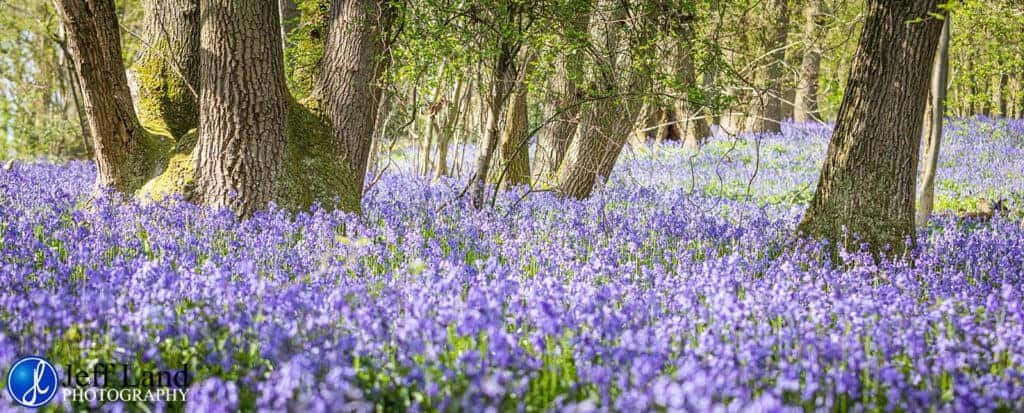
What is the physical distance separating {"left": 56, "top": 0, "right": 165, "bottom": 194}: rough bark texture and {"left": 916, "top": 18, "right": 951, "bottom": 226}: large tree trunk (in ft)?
24.6

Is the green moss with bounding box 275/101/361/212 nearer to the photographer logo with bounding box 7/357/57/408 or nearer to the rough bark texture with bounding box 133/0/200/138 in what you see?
the rough bark texture with bounding box 133/0/200/138

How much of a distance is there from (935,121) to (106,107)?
26.3ft

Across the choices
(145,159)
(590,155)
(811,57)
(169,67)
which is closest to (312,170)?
(145,159)

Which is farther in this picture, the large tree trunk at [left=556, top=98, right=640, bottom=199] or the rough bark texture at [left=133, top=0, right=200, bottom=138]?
the large tree trunk at [left=556, top=98, right=640, bottom=199]

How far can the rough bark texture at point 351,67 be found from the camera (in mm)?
7578

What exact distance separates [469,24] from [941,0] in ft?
13.4

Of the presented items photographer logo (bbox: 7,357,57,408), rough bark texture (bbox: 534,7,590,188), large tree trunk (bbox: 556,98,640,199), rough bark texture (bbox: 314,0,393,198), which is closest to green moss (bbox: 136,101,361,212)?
rough bark texture (bbox: 314,0,393,198)

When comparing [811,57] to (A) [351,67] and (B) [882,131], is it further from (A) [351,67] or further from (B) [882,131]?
(A) [351,67]

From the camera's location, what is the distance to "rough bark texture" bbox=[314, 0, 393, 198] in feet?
24.9

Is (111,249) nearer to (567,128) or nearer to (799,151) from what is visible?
(567,128)

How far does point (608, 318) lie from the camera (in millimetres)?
3402

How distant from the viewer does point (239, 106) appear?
6680 mm

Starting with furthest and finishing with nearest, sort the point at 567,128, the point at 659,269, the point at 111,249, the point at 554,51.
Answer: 1. the point at 567,128
2. the point at 554,51
3. the point at 111,249
4. the point at 659,269

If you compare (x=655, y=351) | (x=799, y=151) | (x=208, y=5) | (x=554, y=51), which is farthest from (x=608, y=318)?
(x=799, y=151)
